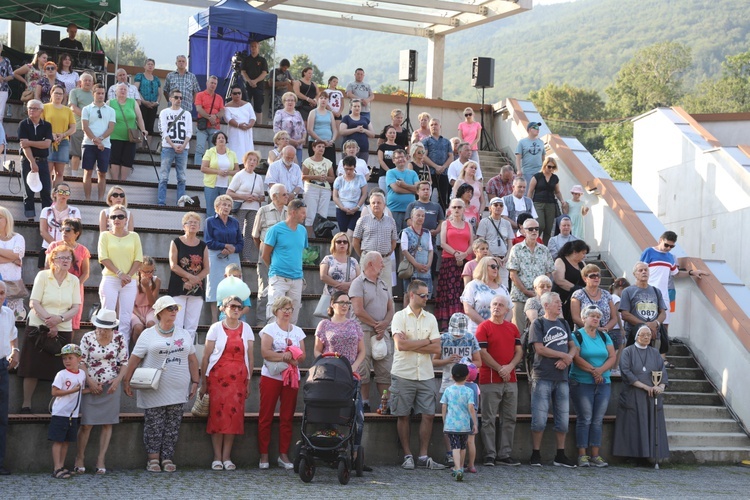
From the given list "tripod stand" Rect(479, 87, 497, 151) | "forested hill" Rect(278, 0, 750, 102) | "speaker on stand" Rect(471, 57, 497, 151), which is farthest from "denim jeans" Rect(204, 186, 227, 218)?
"forested hill" Rect(278, 0, 750, 102)

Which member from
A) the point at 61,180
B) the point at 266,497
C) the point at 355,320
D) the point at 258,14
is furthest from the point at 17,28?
the point at 266,497

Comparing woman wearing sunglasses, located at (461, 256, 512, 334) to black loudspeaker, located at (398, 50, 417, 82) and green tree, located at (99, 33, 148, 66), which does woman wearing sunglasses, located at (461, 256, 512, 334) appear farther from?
green tree, located at (99, 33, 148, 66)

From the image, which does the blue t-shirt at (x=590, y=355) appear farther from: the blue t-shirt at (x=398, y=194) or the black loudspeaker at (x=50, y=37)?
the black loudspeaker at (x=50, y=37)

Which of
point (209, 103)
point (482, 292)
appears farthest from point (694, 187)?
point (482, 292)

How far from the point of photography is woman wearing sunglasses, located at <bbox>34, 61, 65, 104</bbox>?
15.6 metres

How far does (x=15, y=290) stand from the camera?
32.5 ft

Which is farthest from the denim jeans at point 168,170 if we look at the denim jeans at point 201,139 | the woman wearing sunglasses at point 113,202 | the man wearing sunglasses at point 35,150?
the woman wearing sunglasses at point 113,202

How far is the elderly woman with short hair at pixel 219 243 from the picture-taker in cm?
1117

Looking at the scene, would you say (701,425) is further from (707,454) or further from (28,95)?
(28,95)

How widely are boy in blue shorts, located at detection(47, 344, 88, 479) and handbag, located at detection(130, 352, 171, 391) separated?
45cm

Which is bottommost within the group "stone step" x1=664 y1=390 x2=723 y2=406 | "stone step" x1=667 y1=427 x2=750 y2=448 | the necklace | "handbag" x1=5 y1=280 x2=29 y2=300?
"stone step" x1=667 y1=427 x2=750 y2=448

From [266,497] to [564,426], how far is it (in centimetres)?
366

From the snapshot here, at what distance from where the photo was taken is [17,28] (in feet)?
72.1

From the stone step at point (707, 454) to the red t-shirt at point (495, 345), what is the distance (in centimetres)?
221
